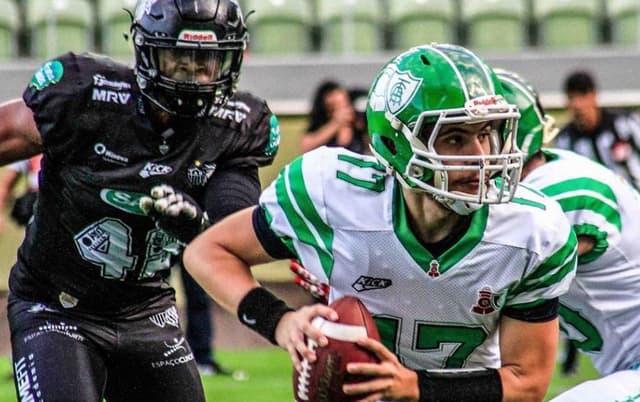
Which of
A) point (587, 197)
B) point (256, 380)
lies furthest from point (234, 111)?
point (256, 380)

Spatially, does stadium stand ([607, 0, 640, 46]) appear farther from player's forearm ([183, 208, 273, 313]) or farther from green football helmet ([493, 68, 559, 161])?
player's forearm ([183, 208, 273, 313])

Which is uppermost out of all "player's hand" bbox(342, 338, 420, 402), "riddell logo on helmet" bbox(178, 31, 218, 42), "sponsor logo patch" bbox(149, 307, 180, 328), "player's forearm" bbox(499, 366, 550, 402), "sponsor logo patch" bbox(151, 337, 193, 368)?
"riddell logo on helmet" bbox(178, 31, 218, 42)

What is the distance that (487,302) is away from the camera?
10.4 feet

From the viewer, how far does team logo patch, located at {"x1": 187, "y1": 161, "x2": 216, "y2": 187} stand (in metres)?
3.96

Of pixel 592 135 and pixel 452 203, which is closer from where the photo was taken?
pixel 452 203

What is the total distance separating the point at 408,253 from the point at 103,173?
1116mm

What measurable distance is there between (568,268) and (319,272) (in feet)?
1.90

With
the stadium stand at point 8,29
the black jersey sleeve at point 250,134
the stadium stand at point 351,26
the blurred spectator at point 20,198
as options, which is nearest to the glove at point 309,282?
the black jersey sleeve at point 250,134

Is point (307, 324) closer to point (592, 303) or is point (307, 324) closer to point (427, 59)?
point (427, 59)

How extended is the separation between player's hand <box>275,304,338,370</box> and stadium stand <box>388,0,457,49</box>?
7048 millimetres

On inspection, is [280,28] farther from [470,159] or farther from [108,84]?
[470,159]

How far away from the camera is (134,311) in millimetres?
4055

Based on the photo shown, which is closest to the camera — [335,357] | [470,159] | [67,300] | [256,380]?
[335,357]

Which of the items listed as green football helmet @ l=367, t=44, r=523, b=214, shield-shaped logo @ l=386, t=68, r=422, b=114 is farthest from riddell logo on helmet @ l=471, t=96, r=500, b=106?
shield-shaped logo @ l=386, t=68, r=422, b=114
